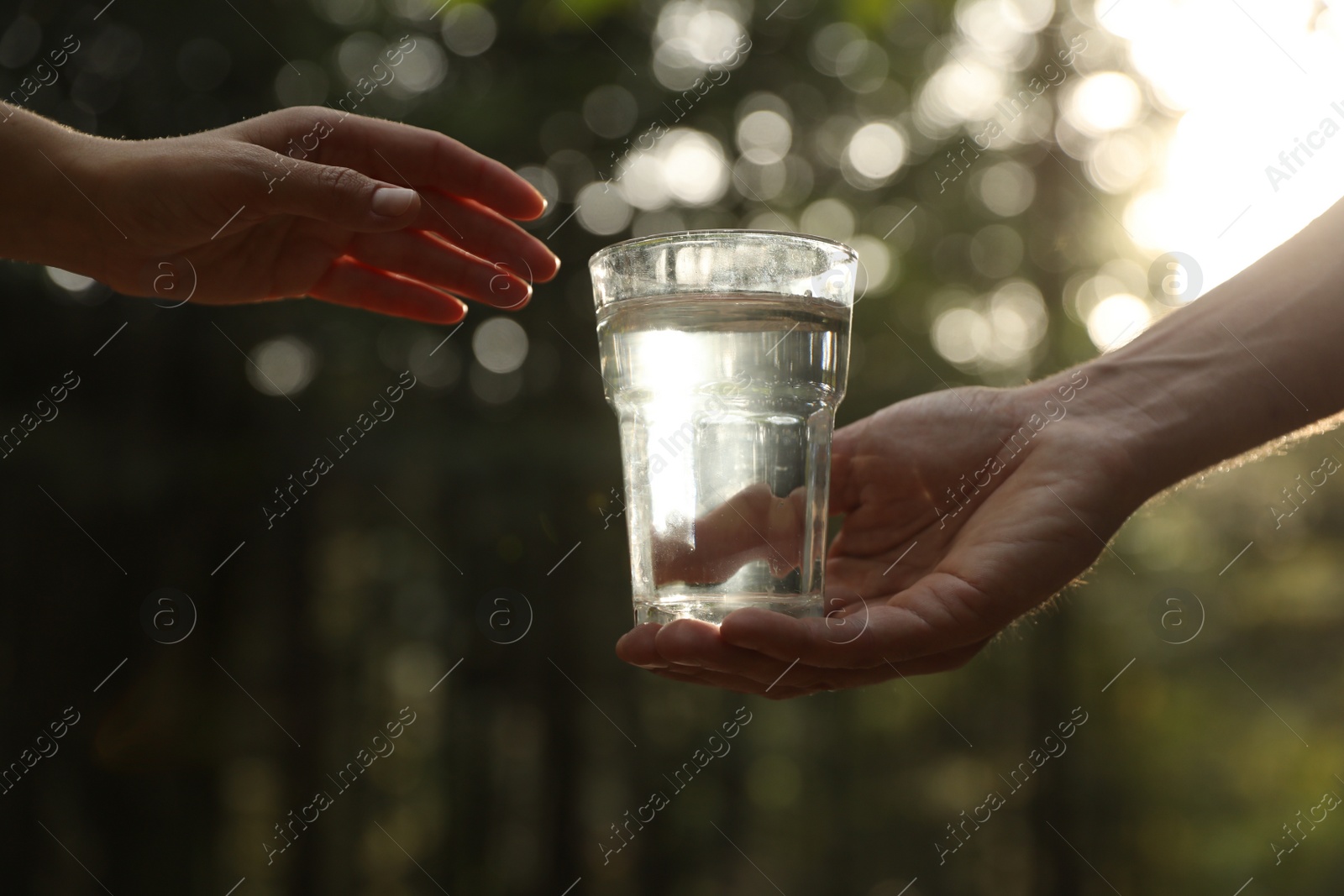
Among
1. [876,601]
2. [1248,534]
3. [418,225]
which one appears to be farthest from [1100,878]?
[418,225]

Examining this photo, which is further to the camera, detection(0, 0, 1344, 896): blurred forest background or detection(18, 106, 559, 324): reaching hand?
detection(0, 0, 1344, 896): blurred forest background

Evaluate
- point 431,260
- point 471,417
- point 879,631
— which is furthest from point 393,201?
point 471,417

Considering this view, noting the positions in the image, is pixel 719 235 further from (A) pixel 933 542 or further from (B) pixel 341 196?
(A) pixel 933 542

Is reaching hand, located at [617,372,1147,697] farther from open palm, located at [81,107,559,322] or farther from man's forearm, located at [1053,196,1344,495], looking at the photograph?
open palm, located at [81,107,559,322]

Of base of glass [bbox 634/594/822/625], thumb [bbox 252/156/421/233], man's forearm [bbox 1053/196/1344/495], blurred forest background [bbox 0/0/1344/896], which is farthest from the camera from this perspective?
blurred forest background [bbox 0/0/1344/896]

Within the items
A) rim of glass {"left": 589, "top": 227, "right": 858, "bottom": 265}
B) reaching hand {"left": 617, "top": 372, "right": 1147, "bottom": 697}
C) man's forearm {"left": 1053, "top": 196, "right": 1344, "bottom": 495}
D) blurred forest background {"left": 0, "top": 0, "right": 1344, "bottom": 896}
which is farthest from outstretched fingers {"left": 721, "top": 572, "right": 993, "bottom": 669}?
blurred forest background {"left": 0, "top": 0, "right": 1344, "bottom": 896}

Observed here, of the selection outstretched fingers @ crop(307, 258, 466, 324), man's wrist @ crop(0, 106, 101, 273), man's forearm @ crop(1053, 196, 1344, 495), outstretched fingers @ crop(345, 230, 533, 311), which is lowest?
man's forearm @ crop(1053, 196, 1344, 495)

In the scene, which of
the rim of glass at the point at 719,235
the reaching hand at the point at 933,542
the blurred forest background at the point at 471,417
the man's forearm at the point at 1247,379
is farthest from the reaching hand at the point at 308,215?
the blurred forest background at the point at 471,417

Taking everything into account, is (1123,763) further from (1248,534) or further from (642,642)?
(642,642)
